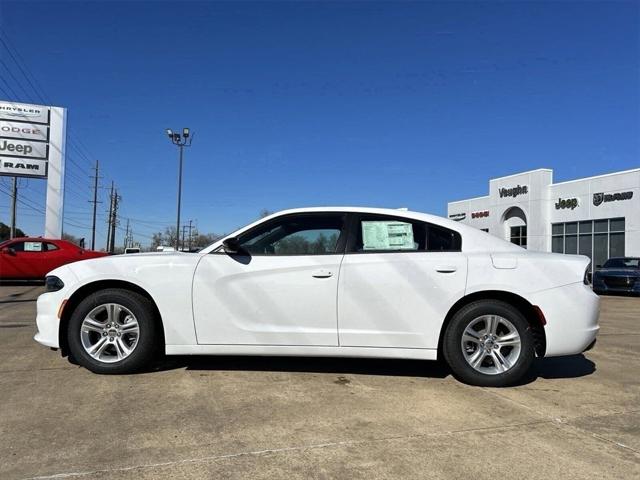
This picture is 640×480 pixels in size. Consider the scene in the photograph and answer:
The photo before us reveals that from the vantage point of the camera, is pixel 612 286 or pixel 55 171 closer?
pixel 612 286

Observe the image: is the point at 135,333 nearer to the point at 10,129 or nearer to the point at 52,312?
the point at 52,312

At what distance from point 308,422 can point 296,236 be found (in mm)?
1834

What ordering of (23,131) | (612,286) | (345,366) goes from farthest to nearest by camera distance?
1. (23,131)
2. (612,286)
3. (345,366)

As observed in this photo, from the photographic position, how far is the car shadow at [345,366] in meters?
5.05

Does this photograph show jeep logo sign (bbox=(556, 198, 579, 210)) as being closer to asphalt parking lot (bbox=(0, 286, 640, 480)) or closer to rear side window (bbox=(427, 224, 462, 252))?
asphalt parking lot (bbox=(0, 286, 640, 480))

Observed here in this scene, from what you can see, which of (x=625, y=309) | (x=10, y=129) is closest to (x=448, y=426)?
(x=625, y=309)

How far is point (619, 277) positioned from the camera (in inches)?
687

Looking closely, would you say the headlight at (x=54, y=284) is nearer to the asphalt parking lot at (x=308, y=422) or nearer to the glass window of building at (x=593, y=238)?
the asphalt parking lot at (x=308, y=422)

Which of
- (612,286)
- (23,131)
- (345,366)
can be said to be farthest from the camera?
(23,131)

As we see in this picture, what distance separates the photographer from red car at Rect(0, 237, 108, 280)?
48.9 ft

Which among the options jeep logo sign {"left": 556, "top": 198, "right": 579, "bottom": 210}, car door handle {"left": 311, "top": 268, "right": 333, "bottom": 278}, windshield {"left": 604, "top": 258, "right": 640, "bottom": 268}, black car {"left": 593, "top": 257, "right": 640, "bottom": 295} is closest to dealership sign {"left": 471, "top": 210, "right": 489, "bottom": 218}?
jeep logo sign {"left": 556, "top": 198, "right": 579, "bottom": 210}

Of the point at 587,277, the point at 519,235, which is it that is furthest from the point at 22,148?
the point at 519,235

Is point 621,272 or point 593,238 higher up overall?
point 593,238

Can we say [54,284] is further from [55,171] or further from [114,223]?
[114,223]
